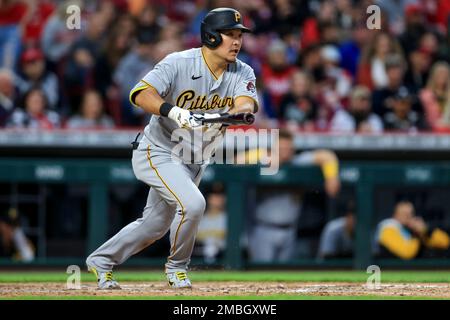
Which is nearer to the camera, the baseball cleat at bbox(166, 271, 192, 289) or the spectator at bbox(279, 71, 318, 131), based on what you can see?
the baseball cleat at bbox(166, 271, 192, 289)

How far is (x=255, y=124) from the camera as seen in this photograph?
11.1 meters

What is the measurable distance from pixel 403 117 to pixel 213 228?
2627 millimetres

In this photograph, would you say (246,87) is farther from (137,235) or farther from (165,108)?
(137,235)

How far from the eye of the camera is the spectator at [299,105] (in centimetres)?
1159

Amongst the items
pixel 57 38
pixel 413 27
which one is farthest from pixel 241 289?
pixel 413 27

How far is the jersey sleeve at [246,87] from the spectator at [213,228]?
309 cm

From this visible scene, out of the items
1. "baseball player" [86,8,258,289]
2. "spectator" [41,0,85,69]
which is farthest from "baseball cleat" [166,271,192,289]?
"spectator" [41,0,85,69]

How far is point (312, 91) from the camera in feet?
39.1

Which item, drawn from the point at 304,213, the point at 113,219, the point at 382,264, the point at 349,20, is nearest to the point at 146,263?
the point at 113,219

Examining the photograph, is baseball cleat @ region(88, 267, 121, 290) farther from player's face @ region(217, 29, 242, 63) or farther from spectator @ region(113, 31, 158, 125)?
spectator @ region(113, 31, 158, 125)

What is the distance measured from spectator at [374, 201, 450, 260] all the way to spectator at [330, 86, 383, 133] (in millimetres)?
1345

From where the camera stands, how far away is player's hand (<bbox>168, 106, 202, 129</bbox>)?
21.8 ft

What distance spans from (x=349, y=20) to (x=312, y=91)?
5.51 feet

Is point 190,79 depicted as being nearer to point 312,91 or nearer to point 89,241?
point 89,241
